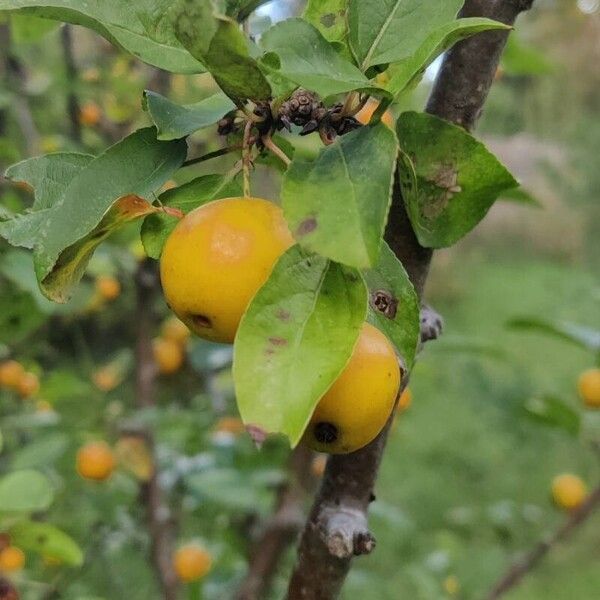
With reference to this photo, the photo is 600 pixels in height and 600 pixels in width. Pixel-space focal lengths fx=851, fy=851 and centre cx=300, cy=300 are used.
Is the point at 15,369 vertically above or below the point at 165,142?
below

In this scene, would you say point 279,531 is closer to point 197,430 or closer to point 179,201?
point 197,430

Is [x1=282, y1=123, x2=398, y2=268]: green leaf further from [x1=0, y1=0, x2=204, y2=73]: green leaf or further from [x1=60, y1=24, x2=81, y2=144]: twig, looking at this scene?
[x1=60, y1=24, x2=81, y2=144]: twig

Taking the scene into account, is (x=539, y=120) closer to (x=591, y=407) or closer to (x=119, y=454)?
(x=591, y=407)

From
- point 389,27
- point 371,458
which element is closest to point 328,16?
point 389,27

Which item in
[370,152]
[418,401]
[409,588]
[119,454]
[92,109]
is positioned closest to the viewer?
[370,152]

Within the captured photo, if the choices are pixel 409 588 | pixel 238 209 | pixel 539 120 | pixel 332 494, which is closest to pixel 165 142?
pixel 238 209

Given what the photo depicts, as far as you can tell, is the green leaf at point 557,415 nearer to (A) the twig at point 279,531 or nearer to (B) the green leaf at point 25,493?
(A) the twig at point 279,531
